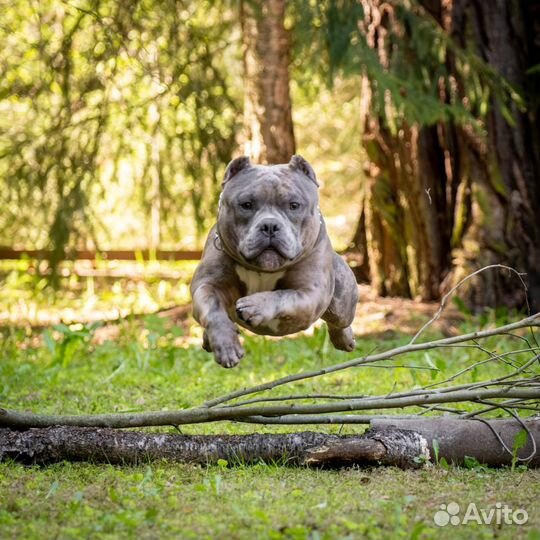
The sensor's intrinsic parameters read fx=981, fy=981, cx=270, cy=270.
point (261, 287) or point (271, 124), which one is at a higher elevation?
point (271, 124)

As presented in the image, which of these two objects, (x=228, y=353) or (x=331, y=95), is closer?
(x=228, y=353)

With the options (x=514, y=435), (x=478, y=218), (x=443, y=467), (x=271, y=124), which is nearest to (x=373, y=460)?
(x=443, y=467)

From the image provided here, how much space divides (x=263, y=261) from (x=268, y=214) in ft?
0.76

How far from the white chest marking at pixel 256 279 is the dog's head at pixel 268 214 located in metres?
0.21

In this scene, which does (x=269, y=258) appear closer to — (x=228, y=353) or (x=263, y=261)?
(x=263, y=261)

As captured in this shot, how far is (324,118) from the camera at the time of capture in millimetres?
17969

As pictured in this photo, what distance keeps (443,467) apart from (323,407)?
2.70 feet

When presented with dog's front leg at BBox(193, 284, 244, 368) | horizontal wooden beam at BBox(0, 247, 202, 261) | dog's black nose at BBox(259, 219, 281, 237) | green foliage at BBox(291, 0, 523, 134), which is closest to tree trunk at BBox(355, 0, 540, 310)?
green foliage at BBox(291, 0, 523, 134)

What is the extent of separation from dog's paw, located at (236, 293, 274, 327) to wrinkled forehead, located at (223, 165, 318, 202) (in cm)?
49

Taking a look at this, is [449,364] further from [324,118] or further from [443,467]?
[324,118]

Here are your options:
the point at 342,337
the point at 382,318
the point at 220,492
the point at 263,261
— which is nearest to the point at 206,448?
the point at 220,492

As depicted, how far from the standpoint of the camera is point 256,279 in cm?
502

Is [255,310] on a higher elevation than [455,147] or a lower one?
lower

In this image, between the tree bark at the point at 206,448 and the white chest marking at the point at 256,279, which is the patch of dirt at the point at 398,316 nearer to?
the tree bark at the point at 206,448
